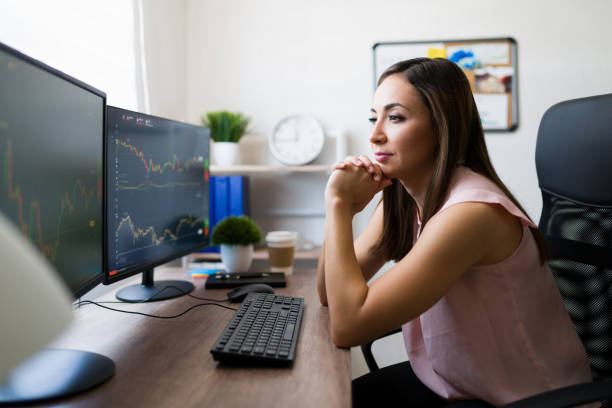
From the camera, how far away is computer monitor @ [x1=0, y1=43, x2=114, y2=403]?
2.06 ft

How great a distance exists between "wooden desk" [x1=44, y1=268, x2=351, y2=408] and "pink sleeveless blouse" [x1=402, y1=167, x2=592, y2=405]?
10.9 inches

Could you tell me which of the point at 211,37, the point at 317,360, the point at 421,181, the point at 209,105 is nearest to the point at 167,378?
the point at 317,360

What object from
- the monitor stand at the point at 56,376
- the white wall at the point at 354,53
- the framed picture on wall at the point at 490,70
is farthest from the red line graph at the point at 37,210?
the framed picture on wall at the point at 490,70

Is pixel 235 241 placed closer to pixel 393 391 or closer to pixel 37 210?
pixel 393 391

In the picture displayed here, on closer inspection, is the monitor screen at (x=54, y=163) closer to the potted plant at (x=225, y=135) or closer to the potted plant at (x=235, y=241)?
the potted plant at (x=235, y=241)

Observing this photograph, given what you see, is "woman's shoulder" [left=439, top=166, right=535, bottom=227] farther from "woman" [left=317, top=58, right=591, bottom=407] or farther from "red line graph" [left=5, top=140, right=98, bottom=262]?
"red line graph" [left=5, top=140, right=98, bottom=262]

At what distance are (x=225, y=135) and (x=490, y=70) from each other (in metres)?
1.30

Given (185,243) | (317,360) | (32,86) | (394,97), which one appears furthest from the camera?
(185,243)

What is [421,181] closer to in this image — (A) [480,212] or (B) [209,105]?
(A) [480,212]

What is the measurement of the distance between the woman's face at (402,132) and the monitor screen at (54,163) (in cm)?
63

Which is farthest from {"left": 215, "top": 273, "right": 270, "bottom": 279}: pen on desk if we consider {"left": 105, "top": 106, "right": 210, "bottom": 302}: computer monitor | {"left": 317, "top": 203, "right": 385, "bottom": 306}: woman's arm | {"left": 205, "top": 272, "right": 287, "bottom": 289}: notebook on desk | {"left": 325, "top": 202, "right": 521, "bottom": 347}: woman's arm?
{"left": 325, "top": 202, "right": 521, "bottom": 347}: woman's arm

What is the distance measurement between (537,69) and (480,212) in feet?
5.22

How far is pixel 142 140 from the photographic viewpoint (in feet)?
3.80

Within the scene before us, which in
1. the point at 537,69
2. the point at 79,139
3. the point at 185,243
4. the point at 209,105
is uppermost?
the point at 537,69
